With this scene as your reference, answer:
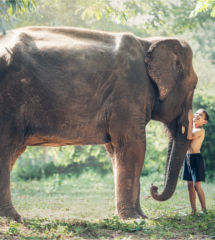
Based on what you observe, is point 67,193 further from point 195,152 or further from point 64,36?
point 64,36

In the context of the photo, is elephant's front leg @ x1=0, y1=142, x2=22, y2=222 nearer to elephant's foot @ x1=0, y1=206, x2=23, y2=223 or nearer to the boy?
elephant's foot @ x1=0, y1=206, x2=23, y2=223

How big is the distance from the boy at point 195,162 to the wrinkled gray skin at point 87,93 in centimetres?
37

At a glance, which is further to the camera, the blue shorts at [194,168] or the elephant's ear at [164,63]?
the blue shorts at [194,168]

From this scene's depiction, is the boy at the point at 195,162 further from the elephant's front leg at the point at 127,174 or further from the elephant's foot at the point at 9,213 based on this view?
the elephant's foot at the point at 9,213

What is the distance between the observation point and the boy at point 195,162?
524 cm

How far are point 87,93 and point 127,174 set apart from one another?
3.80ft

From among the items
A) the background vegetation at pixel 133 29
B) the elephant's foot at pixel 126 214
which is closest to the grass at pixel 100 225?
the elephant's foot at pixel 126 214

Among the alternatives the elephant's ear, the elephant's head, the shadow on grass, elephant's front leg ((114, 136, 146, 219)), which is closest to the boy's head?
the elephant's head

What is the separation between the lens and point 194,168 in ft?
17.4

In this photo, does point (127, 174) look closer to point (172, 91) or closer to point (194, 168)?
point (194, 168)

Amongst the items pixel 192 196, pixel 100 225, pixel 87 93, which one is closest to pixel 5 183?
pixel 100 225

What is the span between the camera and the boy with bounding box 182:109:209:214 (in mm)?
5242

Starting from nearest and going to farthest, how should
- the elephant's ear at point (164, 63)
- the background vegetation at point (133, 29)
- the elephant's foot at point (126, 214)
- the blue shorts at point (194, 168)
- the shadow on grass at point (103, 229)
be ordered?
A: the shadow on grass at point (103, 229), the elephant's foot at point (126, 214), the elephant's ear at point (164, 63), the blue shorts at point (194, 168), the background vegetation at point (133, 29)

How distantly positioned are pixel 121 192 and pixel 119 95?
125cm
